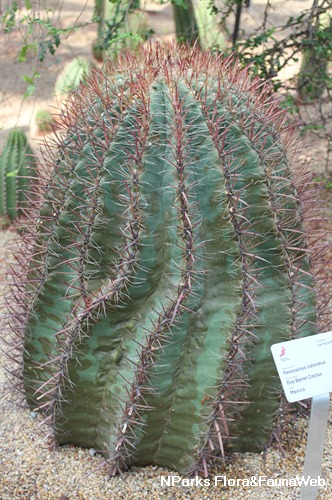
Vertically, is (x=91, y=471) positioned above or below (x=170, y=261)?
below

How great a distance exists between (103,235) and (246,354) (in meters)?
0.53

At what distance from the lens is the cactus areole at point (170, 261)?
5.99 ft

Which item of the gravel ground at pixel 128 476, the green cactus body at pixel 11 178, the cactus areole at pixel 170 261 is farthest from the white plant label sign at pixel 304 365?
the green cactus body at pixel 11 178

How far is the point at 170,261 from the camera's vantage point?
183 centimetres

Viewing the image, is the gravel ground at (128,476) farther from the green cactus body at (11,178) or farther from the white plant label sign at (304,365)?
the green cactus body at (11,178)

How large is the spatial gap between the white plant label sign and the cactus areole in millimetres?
147

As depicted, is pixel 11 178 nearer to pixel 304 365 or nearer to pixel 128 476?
pixel 128 476

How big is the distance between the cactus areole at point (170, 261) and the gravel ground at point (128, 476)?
0.06 metres

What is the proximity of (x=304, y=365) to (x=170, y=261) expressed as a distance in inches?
17.9

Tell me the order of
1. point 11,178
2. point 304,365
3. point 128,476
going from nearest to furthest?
point 304,365 < point 128,476 < point 11,178

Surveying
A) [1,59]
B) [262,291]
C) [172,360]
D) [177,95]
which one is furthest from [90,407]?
[1,59]

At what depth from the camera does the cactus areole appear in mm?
1825

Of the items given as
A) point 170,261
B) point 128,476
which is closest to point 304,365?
point 170,261

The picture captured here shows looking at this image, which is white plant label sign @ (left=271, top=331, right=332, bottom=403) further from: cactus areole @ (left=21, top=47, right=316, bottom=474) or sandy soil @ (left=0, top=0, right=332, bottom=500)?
sandy soil @ (left=0, top=0, right=332, bottom=500)
